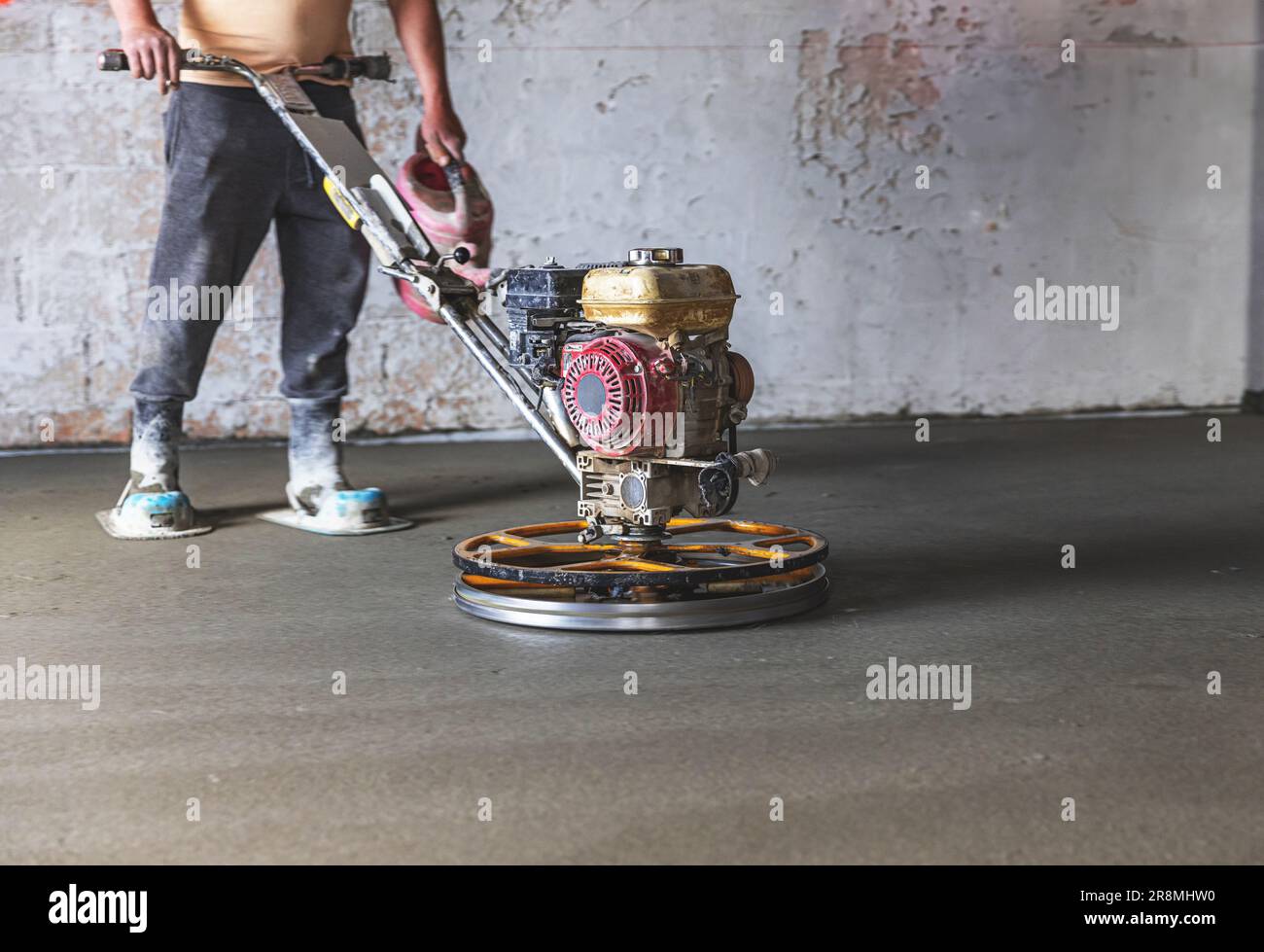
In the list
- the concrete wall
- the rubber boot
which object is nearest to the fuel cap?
the rubber boot

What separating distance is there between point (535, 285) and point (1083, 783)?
4.87 ft

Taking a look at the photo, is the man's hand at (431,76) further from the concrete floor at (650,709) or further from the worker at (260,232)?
the concrete floor at (650,709)

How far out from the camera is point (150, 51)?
11.2 feet

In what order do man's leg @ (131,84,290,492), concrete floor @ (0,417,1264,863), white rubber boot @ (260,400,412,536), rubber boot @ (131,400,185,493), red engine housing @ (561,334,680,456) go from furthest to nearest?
white rubber boot @ (260,400,412,536), rubber boot @ (131,400,185,493), man's leg @ (131,84,290,492), red engine housing @ (561,334,680,456), concrete floor @ (0,417,1264,863)

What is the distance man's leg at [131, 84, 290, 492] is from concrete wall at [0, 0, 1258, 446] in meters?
1.73

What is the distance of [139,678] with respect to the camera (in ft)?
8.32

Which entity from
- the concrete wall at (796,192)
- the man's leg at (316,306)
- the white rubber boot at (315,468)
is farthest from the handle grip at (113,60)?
the concrete wall at (796,192)

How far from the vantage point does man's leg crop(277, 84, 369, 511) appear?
12.8 feet

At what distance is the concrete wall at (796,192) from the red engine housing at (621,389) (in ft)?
9.59

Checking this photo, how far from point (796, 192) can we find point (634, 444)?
3.20 metres

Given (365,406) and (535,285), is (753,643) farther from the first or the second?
(365,406)

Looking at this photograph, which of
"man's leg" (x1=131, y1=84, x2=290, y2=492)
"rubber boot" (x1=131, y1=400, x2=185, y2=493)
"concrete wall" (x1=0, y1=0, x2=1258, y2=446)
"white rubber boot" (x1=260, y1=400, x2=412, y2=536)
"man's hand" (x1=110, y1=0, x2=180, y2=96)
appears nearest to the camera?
"man's hand" (x1=110, y1=0, x2=180, y2=96)

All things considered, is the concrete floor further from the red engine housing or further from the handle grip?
the handle grip

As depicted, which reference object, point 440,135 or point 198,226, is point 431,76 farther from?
point 198,226
